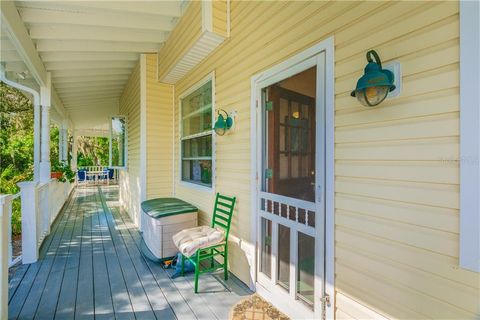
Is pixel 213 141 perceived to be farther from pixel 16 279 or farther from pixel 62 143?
pixel 62 143

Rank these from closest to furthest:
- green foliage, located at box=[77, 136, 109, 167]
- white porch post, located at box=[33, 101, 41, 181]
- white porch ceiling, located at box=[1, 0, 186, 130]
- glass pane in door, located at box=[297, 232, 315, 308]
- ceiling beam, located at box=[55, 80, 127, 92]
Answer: glass pane in door, located at box=[297, 232, 315, 308] < white porch ceiling, located at box=[1, 0, 186, 130] < white porch post, located at box=[33, 101, 41, 181] < ceiling beam, located at box=[55, 80, 127, 92] < green foliage, located at box=[77, 136, 109, 167]

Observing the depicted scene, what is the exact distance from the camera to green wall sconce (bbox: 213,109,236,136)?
3.14m

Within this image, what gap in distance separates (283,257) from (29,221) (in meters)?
3.51

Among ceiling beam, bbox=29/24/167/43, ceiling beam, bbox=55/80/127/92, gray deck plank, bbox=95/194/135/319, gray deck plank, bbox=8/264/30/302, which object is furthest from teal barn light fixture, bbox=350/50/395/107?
ceiling beam, bbox=55/80/127/92

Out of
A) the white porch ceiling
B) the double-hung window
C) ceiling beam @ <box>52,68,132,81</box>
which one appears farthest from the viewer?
ceiling beam @ <box>52,68,132,81</box>

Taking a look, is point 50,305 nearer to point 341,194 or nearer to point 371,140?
point 341,194

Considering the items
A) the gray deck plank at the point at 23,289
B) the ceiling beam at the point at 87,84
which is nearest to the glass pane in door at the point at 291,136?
the gray deck plank at the point at 23,289

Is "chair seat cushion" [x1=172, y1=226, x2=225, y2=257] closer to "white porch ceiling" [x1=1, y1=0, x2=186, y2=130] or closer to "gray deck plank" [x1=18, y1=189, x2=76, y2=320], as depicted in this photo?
"gray deck plank" [x1=18, y1=189, x2=76, y2=320]

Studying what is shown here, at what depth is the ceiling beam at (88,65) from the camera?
15.6 ft

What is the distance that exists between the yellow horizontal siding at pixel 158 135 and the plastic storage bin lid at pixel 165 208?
2.65ft

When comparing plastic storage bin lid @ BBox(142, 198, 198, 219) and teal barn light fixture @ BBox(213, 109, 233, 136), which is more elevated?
teal barn light fixture @ BBox(213, 109, 233, 136)

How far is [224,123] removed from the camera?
3.16 metres

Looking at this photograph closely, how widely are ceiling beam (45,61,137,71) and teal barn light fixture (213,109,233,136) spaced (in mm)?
3191

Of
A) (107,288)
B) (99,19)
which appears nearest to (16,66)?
(99,19)
